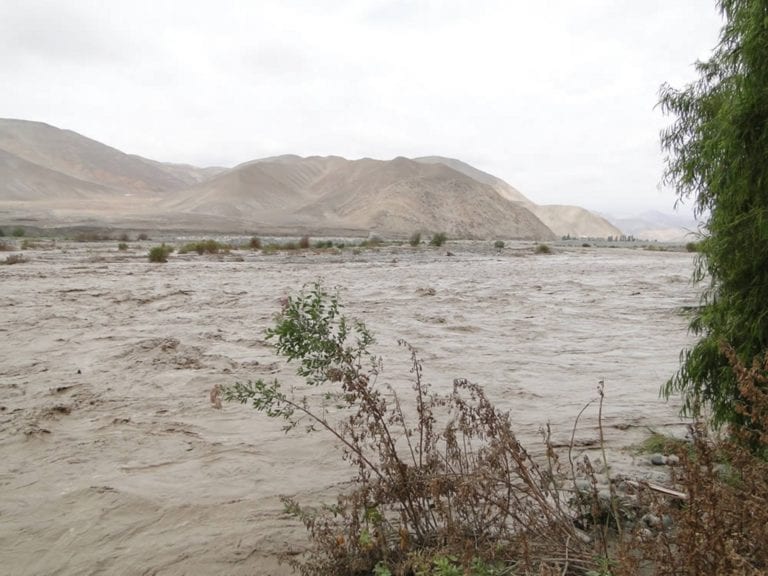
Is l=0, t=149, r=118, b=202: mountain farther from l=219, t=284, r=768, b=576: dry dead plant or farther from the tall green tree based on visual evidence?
the tall green tree

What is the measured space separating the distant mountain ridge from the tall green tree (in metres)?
65.0

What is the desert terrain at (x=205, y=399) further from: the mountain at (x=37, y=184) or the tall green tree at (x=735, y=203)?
the mountain at (x=37, y=184)

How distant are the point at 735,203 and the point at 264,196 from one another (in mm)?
112934

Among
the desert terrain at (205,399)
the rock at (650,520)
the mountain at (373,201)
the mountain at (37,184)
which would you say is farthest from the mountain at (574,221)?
the rock at (650,520)

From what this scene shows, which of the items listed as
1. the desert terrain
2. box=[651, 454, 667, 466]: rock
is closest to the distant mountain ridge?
the desert terrain

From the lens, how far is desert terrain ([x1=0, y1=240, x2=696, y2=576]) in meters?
3.35

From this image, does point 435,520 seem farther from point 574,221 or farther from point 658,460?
point 574,221

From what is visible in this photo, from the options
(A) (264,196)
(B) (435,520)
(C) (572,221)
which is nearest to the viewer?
(B) (435,520)

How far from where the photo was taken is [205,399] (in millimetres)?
5863

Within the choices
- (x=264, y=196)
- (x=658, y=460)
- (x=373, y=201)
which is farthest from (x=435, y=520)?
(x=264, y=196)

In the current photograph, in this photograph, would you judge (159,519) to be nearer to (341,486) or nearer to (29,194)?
(341,486)

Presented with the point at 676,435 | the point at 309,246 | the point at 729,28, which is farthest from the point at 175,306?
the point at 309,246

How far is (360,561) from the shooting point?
2.71 m

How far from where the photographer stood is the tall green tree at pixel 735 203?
3129mm
